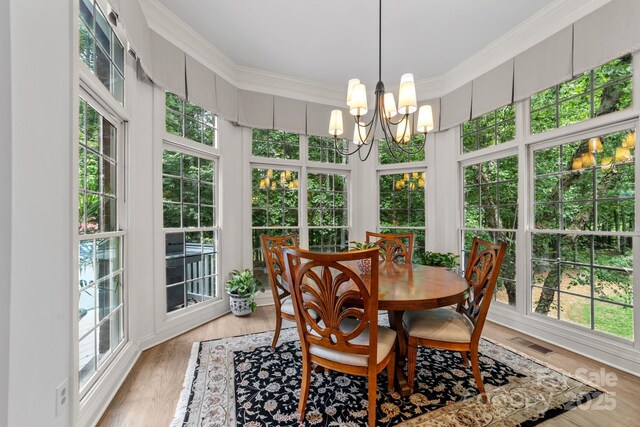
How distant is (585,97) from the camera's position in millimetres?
2508

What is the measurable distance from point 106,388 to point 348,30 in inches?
141

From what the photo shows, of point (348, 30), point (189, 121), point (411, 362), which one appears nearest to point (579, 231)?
point (411, 362)

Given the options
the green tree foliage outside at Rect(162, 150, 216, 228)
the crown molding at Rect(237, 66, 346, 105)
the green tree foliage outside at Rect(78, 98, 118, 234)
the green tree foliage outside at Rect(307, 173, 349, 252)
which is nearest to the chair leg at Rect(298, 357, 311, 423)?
the green tree foliage outside at Rect(78, 98, 118, 234)

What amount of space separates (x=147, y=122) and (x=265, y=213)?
1750 millimetres

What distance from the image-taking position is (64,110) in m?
1.28

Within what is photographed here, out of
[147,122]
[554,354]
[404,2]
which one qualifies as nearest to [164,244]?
[147,122]

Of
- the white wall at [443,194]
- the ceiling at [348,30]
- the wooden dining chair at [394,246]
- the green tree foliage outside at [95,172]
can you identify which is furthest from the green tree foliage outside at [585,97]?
the green tree foliage outside at [95,172]

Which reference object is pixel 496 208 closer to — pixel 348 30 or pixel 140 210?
pixel 348 30

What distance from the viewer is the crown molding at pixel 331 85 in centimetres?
244

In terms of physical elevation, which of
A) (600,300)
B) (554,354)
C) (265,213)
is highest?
(265,213)

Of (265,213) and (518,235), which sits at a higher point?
(265,213)

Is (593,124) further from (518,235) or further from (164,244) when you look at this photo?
(164,244)

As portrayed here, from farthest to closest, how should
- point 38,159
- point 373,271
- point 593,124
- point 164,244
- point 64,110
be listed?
point 164,244 → point 593,124 → point 373,271 → point 64,110 → point 38,159

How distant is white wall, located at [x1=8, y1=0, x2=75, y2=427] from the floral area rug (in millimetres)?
798
